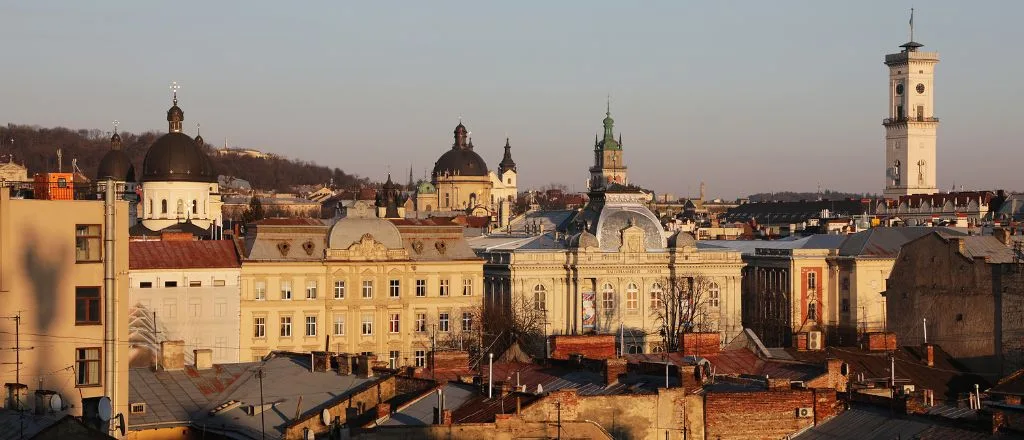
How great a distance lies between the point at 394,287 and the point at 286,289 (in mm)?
5116

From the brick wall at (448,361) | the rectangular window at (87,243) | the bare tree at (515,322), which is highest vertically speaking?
the rectangular window at (87,243)

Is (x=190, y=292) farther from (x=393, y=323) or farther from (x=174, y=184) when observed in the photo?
(x=174, y=184)

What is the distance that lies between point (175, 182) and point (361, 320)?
48.1 meters

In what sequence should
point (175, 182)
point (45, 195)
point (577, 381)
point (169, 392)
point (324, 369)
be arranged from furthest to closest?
point (175, 182)
point (324, 369)
point (169, 392)
point (577, 381)
point (45, 195)

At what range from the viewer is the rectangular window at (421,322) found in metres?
81.5

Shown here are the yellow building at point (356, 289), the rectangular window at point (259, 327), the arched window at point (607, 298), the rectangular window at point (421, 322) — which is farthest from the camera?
the arched window at point (607, 298)

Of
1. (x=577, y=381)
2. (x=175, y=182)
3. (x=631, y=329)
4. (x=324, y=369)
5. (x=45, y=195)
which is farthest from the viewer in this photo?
(x=175, y=182)

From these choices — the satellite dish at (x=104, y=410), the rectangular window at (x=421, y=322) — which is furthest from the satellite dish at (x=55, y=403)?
the rectangular window at (x=421, y=322)

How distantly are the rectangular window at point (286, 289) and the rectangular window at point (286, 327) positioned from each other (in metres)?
0.91

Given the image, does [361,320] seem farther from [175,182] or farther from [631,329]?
[175,182]

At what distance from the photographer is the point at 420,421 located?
3166 centimetres

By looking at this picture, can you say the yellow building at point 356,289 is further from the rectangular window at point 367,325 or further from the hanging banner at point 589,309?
the hanging banner at point 589,309

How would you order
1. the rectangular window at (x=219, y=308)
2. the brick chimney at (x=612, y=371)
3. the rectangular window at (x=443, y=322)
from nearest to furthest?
the brick chimney at (x=612, y=371), the rectangular window at (x=219, y=308), the rectangular window at (x=443, y=322)

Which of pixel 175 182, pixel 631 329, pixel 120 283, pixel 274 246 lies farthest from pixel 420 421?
pixel 175 182
